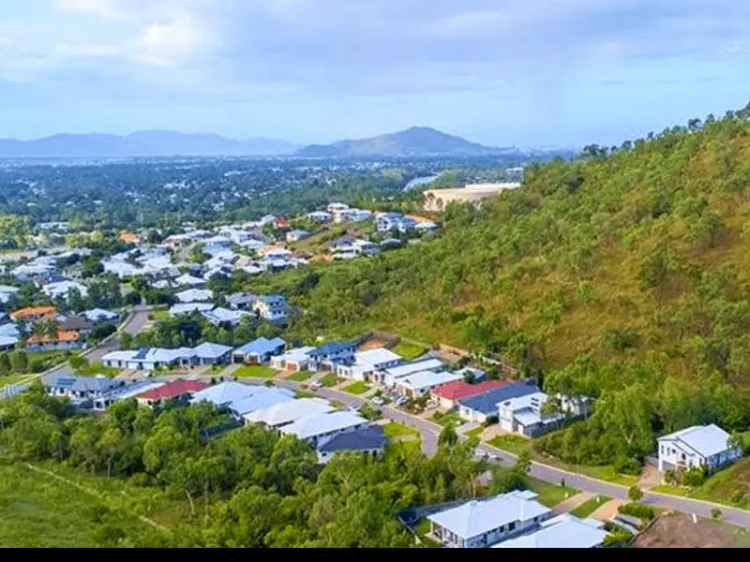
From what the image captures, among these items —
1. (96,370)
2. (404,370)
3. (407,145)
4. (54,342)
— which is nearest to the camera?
(404,370)

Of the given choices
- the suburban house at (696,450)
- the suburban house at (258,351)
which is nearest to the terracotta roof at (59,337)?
the suburban house at (258,351)

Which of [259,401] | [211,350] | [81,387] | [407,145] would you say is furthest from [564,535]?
[407,145]

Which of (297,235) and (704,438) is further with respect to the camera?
(297,235)

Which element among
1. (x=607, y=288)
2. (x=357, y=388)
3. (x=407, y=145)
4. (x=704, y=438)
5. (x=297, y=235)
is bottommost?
(x=357, y=388)

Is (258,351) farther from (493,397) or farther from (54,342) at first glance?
(493,397)
